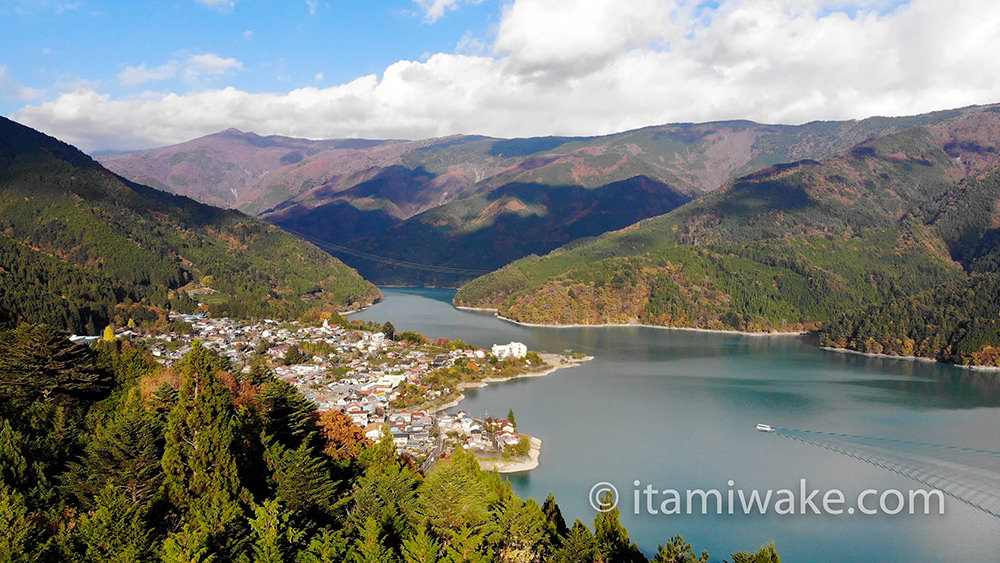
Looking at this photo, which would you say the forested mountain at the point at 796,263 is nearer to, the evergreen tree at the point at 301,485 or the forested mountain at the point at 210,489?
the forested mountain at the point at 210,489

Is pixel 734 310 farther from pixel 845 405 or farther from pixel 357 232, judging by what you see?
pixel 357 232

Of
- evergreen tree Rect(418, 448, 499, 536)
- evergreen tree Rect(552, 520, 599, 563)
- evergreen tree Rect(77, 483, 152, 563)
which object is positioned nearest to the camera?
evergreen tree Rect(77, 483, 152, 563)

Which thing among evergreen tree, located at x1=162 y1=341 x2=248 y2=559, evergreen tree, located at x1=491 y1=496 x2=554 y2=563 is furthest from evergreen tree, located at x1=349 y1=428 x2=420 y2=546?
evergreen tree, located at x1=162 y1=341 x2=248 y2=559

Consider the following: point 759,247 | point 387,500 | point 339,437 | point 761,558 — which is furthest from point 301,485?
point 759,247

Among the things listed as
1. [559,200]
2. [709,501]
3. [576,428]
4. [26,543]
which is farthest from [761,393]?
[559,200]

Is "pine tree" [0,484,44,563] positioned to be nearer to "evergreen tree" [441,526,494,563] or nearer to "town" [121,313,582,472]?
"evergreen tree" [441,526,494,563]

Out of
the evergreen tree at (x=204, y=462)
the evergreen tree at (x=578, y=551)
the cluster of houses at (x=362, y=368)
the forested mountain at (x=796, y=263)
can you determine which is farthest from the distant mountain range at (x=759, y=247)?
the evergreen tree at (x=204, y=462)

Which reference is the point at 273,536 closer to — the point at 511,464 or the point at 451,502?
the point at 451,502
